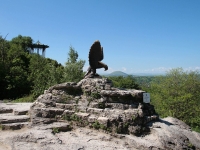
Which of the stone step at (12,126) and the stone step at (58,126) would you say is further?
the stone step at (58,126)

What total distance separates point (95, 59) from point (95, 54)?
299 millimetres

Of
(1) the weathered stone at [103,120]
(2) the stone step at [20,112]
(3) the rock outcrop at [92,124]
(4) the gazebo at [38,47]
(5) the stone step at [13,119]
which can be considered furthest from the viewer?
(4) the gazebo at [38,47]

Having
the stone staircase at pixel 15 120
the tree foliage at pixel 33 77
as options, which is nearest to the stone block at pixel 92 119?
the stone staircase at pixel 15 120

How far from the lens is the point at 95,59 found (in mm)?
10727

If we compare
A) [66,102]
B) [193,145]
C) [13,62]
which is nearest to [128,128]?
[193,145]

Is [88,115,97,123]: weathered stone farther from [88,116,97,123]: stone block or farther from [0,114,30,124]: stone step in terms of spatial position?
[0,114,30,124]: stone step

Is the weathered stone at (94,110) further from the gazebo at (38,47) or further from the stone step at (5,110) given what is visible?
the gazebo at (38,47)

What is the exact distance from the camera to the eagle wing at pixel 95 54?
1059 centimetres

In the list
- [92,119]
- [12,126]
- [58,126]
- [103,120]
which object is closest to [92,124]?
[92,119]

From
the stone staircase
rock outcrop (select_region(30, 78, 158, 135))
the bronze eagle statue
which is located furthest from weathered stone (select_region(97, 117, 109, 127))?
the stone staircase

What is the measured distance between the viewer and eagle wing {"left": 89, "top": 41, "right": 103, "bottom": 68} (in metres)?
10.6

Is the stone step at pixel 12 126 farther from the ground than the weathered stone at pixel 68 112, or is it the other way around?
the weathered stone at pixel 68 112

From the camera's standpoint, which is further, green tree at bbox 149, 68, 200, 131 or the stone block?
green tree at bbox 149, 68, 200, 131

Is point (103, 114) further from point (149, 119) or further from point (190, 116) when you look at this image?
point (190, 116)
